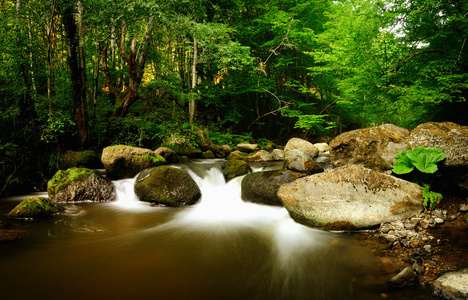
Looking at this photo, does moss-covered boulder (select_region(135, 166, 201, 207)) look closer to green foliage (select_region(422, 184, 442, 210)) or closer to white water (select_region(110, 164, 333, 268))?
white water (select_region(110, 164, 333, 268))

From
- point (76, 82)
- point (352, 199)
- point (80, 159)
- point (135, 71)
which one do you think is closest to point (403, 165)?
point (352, 199)

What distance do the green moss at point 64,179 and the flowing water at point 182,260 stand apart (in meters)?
1.03

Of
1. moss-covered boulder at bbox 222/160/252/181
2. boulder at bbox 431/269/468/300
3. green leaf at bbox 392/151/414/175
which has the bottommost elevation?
boulder at bbox 431/269/468/300

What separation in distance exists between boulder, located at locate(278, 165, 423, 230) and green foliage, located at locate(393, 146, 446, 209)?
0.20 meters

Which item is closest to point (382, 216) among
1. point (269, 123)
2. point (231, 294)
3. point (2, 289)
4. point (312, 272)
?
point (312, 272)

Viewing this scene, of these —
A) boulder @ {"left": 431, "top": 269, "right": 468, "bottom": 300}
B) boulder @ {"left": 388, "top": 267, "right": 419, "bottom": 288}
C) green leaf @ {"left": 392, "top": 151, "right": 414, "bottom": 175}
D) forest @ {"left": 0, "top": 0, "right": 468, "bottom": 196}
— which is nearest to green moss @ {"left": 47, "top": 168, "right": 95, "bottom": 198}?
forest @ {"left": 0, "top": 0, "right": 468, "bottom": 196}

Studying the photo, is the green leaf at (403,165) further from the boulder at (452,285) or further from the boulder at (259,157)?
the boulder at (259,157)

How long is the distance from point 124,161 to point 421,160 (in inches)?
322

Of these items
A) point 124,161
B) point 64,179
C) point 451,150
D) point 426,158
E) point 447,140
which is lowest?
point 64,179

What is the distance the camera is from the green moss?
6.17 metres

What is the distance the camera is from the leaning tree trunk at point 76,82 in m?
7.41

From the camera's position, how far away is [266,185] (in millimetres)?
5980

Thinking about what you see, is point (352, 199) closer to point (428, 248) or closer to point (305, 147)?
point (428, 248)

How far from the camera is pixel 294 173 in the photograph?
610 centimetres
